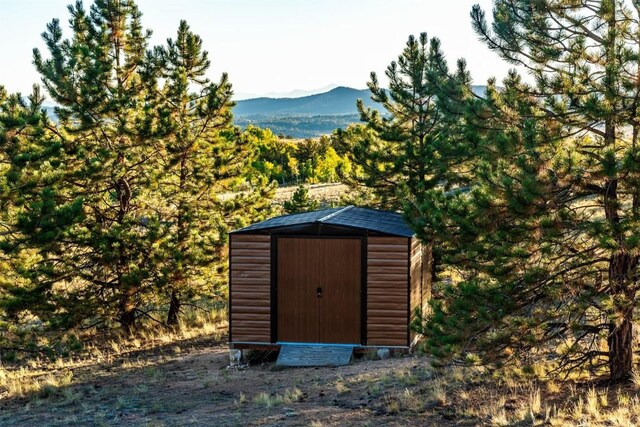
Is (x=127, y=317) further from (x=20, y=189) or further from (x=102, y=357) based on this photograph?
(x=20, y=189)

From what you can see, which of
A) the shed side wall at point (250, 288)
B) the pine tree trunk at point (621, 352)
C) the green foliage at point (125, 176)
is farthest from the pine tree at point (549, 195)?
the green foliage at point (125, 176)

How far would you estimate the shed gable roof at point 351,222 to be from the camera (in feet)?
44.5

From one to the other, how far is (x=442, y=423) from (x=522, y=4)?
5.95 metres

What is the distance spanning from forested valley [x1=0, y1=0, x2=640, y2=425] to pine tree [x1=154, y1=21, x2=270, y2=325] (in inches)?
2.2

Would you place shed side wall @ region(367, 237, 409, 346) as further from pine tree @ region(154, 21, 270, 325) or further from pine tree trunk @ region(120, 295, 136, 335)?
pine tree trunk @ region(120, 295, 136, 335)

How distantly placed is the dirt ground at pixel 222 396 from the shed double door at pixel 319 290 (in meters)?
0.87

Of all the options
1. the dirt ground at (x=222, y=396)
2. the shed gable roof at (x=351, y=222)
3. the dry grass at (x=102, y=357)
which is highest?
the shed gable roof at (x=351, y=222)

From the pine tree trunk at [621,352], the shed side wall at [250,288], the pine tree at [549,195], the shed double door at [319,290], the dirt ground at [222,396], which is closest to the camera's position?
the pine tree at [549,195]

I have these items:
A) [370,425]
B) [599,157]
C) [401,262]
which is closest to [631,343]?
[599,157]

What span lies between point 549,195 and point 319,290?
630 centimetres

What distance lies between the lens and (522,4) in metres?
9.73

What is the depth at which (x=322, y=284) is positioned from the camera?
1384 cm

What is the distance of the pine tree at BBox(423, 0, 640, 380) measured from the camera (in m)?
8.48

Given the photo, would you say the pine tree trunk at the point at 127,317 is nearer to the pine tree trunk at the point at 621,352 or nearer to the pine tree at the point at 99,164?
the pine tree at the point at 99,164
